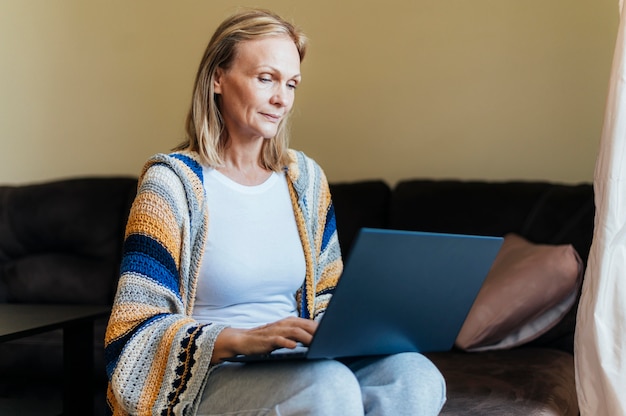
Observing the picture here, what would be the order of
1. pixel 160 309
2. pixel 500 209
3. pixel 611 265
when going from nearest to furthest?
pixel 160 309, pixel 611 265, pixel 500 209

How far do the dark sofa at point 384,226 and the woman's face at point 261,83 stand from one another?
64 cm

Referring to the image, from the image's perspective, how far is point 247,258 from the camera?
1.58 m

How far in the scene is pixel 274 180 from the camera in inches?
68.1

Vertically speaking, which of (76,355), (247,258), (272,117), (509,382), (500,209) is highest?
(272,117)

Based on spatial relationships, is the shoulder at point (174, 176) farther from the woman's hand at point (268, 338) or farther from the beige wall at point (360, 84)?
the beige wall at point (360, 84)

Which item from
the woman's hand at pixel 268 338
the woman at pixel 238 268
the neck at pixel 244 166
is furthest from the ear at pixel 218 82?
the woman's hand at pixel 268 338

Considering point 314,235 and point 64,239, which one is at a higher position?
point 314,235

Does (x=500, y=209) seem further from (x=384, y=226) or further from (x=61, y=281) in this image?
(x=61, y=281)

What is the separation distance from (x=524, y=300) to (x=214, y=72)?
869mm

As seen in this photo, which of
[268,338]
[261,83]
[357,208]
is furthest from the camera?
[357,208]

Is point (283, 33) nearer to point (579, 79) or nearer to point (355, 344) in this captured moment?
point (355, 344)

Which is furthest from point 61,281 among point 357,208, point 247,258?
point 247,258

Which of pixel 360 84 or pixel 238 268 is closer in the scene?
pixel 238 268

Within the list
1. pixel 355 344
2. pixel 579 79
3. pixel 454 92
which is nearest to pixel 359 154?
pixel 454 92
